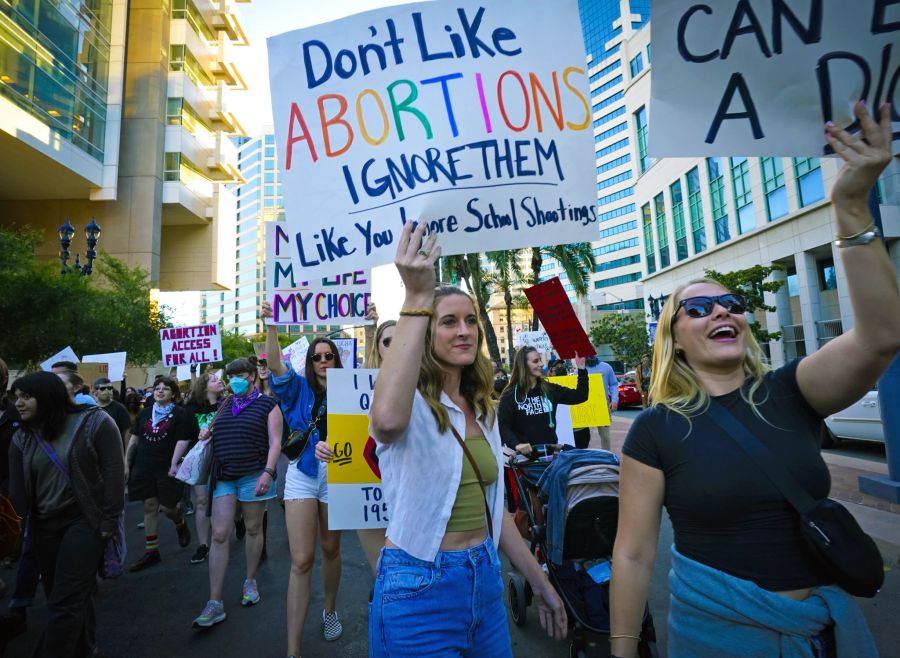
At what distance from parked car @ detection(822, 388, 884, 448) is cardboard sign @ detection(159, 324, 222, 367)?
11.9 m

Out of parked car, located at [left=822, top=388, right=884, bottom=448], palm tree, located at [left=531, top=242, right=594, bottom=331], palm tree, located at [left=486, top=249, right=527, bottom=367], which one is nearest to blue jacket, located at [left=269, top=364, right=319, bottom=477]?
parked car, located at [left=822, top=388, right=884, bottom=448]

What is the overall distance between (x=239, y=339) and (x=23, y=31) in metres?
45.2

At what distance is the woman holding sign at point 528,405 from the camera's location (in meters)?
4.78

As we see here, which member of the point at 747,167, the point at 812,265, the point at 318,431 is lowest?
the point at 318,431

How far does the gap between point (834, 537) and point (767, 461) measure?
24cm

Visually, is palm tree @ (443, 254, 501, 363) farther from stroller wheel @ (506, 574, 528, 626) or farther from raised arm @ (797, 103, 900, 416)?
raised arm @ (797, 103, 900, 416)

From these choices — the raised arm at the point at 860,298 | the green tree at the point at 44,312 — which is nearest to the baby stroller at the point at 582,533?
the raised arm at the point at 860,298

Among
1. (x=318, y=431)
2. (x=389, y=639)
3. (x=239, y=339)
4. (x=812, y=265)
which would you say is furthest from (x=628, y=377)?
(x=239, y=339)

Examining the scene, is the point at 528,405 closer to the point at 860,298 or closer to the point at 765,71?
the point at 765,71

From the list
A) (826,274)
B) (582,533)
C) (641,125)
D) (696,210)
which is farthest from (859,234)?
(641,125)

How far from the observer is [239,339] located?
64.5 m

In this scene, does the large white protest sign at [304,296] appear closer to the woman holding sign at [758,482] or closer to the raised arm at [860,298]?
the woman holding sign at [758,482]

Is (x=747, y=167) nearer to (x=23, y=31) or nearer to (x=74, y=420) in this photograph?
(x=74, y=420)

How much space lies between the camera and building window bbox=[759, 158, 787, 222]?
26.5 metres
